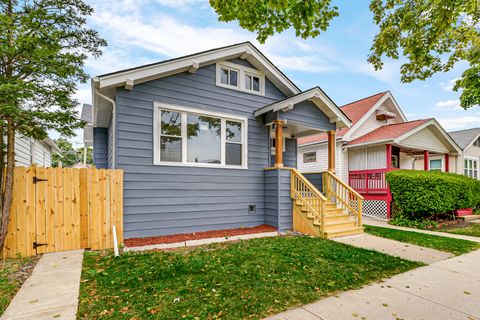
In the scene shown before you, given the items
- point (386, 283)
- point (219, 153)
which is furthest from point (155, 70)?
point (386, 283)

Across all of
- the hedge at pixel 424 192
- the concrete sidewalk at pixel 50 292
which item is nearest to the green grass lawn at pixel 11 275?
the concrete sidewalk at pixel 50 292

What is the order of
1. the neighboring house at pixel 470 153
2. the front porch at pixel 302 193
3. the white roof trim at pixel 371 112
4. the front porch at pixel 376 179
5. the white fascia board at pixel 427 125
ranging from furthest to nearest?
the neighboring house at pixel 470 153, the white roof trim at pixel 371 112, the white fascia board at pixel 427 125, the front porch at pixel 376 179, the front porch at pixel 302 193

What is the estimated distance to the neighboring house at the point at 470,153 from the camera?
16.1 metres

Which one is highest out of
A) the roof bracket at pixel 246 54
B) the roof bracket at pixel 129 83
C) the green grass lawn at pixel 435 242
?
the roof bracket at pixel 246 54

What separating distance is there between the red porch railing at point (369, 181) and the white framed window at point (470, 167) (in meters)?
9.44

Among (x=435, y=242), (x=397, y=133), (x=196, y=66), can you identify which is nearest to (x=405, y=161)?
(x=397, y=133)

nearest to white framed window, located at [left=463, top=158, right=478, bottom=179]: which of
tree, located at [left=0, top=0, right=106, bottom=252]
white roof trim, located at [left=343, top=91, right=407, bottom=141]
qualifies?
white roof trim, located at [left=343, top=91, right=407, bottom=141]

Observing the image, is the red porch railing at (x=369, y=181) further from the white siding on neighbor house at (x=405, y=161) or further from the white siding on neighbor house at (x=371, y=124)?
the white siding on neighbor house at (x=405, y=161)

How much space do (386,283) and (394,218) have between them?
25.6 ft

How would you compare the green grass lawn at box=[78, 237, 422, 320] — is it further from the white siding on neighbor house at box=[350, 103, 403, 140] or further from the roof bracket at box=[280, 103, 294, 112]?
the white siding on neighbor house at box=[350, 103, 403, 140]

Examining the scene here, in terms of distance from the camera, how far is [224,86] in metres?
7.37

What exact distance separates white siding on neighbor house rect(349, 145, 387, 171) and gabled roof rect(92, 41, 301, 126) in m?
6.31

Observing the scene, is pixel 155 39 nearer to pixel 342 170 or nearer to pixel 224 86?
pixel 224 86

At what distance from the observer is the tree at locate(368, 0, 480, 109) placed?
14.8 ft
